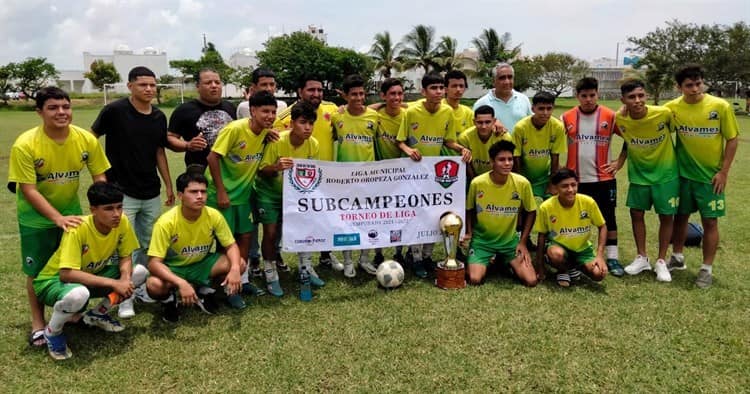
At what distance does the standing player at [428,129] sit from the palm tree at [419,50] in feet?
173

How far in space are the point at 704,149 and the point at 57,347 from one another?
6.01 metres

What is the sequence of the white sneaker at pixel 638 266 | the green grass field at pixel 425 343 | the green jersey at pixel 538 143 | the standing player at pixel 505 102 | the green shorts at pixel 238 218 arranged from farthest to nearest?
the standing player at pixel 505 102, the green jersey at pixel 538 143, the white sneaker at pixel 638 266, the green shorts at pixel 238 218, the green grass field at pixel 425 343

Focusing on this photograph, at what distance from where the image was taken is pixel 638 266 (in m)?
5.47

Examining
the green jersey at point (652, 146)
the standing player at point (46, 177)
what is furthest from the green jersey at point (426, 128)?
the standing player at point (46, 177)

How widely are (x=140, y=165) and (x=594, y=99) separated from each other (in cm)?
464

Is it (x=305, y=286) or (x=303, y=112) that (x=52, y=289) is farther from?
(x=303, y=112)

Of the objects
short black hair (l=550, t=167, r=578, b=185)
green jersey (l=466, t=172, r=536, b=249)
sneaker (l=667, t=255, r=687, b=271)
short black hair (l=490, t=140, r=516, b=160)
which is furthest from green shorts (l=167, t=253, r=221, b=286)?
sneaker (l=667, t=255, r=687, b=271)

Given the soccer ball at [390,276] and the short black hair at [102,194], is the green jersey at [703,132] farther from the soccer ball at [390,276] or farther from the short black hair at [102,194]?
the short black hair at [102,194]

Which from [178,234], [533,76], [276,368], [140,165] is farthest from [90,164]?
[533,76]

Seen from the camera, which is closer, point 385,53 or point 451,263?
point 451,263

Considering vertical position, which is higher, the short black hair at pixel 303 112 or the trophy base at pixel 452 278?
the short black hair at pixel 303 112

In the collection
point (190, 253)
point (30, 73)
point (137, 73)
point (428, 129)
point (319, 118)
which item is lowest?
point (190, 253)

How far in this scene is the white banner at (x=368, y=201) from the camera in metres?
5.04

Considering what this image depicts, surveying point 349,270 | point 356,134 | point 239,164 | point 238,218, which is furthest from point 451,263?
point 239,164
